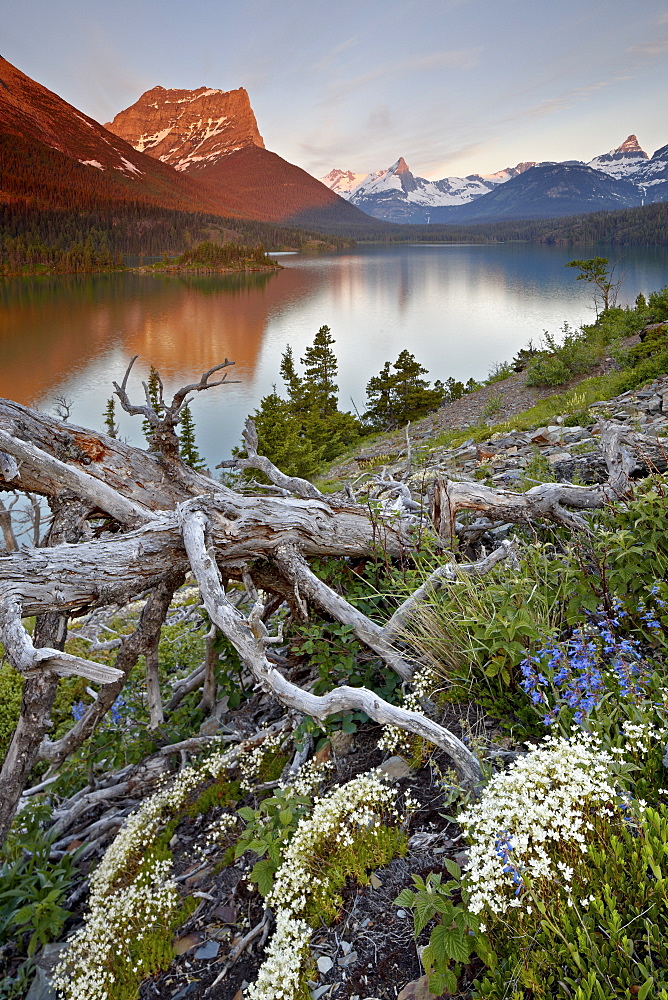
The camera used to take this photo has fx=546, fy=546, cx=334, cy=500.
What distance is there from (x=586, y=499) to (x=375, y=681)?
2685 mm

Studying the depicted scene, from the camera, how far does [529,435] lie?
12133mm

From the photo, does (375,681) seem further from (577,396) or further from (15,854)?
(577,396)

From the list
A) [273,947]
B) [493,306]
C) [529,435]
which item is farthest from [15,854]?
[493,306]

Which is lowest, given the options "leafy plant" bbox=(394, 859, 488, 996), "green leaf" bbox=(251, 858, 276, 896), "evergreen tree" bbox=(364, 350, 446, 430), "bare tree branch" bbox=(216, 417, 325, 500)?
"evergreen tree" bbox=(364, 350, 446, 430)

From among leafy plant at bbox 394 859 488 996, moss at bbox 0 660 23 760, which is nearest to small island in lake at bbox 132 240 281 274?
moss at bbox 0 660 23 760

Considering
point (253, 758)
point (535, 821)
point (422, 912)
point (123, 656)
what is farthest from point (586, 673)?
point (123, 656)

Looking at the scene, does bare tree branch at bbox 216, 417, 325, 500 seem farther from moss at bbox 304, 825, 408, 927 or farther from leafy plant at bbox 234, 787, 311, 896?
moss at bbox 304, 825, 408, 927

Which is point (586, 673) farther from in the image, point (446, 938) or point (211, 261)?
point (211, 261)

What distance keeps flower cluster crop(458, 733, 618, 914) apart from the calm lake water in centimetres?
1341

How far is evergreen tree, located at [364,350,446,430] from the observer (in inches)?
1332

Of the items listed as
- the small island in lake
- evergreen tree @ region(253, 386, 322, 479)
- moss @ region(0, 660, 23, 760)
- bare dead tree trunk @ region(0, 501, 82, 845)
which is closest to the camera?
bare dead tree trunk @ region(0, 501, 82, 845)

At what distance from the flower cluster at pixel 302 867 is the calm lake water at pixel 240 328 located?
12.6 m

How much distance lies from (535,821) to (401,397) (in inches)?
1323

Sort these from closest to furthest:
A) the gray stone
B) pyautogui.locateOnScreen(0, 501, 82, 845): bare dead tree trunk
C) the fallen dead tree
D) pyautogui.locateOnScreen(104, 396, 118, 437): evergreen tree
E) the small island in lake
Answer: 1. the gray stone
2. the fallen dead tree
3. pyautogui.locateOnScreen(0, 501, 82, 845): bare dead tree trunk
4. pyautogui.locateOnScreen(104, 396, 118, 437): evergreen tree
5. the small island in lake
